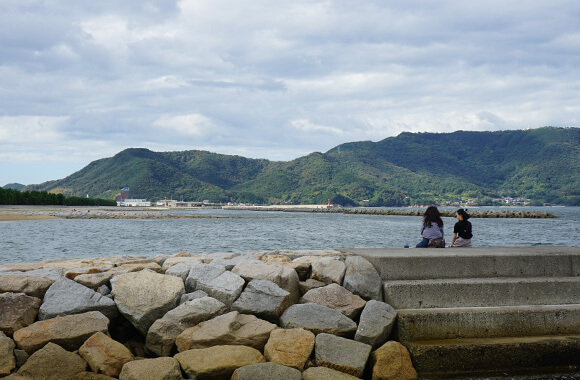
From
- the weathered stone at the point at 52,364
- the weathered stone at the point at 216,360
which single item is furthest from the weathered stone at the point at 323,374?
the weathered stone at the point at 52,364

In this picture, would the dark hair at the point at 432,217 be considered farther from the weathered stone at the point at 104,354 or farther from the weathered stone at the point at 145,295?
the weathered stone at the point at 104,354

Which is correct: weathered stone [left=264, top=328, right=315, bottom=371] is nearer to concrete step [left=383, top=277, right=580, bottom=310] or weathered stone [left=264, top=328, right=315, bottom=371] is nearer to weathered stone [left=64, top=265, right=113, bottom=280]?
concrete step [left=383, top=277, right=580, bottom=310]

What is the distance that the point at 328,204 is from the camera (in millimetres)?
174250

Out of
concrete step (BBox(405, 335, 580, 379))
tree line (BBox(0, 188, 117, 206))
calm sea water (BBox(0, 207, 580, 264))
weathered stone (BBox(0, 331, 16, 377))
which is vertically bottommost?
calm sea water (BBox(0, 207, 580, 264))

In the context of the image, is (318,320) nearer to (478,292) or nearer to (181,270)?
(478,292)

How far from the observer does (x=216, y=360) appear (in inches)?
208

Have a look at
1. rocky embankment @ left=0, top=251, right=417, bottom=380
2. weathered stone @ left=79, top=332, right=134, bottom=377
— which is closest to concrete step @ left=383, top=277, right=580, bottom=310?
rocky embankment @ left=0, top=251, right=417, bottom=380

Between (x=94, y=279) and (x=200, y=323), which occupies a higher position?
(x=94, y=279)

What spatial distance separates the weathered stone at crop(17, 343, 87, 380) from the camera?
5.15 metres

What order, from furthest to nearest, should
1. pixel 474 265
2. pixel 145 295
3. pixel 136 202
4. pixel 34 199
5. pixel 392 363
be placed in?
1. pixel 136 202
2. pixel 34 199
3. pixel 474 265
4. pixel 145 295
5. pixel 392 363

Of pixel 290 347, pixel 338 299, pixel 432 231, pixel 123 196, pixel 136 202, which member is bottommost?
pixel 290 347

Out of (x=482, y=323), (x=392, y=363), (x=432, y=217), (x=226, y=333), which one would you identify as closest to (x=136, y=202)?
(x=432, y=217)

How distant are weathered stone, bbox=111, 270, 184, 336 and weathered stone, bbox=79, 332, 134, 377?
595 mm

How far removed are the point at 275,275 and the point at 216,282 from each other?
87cm
